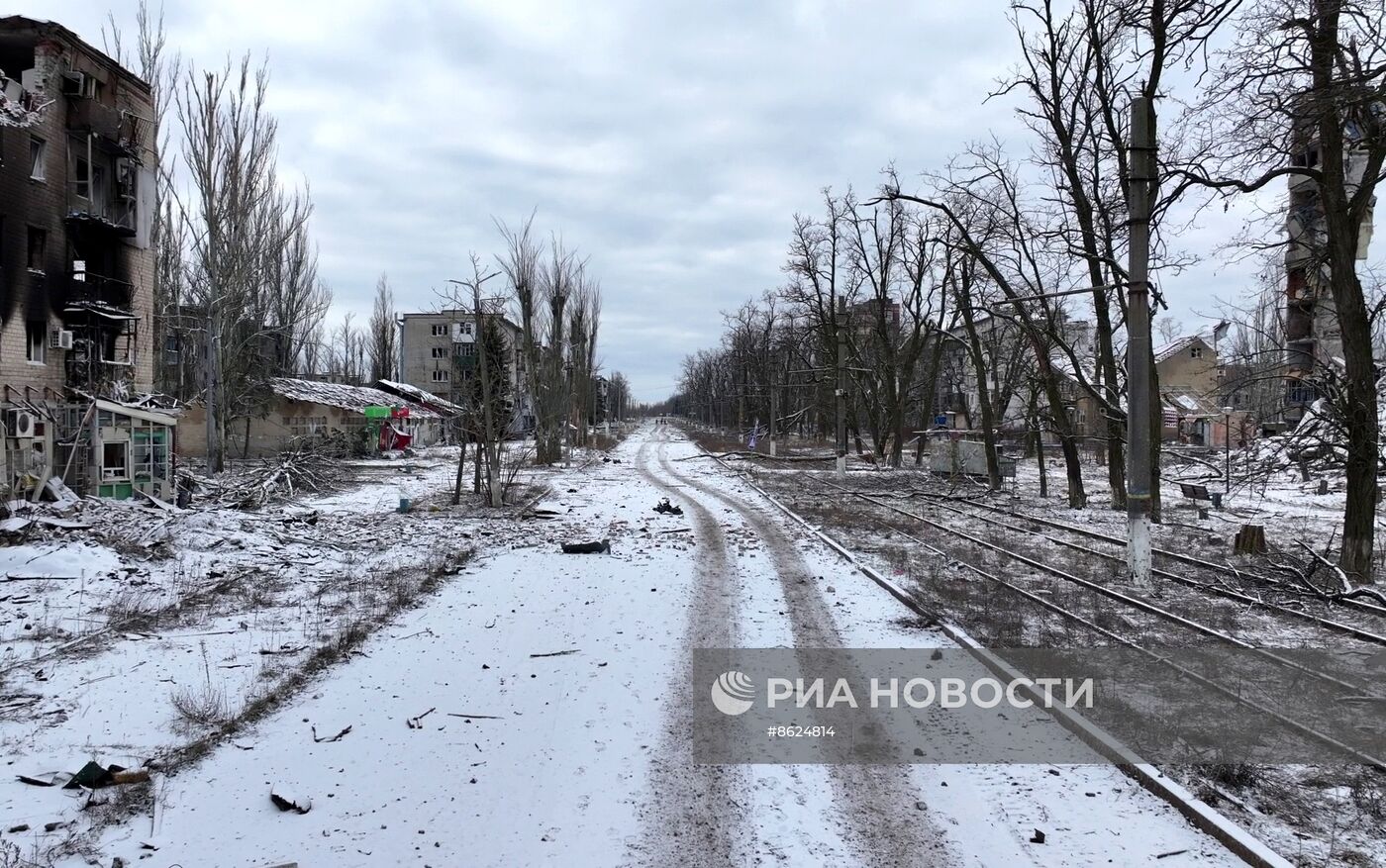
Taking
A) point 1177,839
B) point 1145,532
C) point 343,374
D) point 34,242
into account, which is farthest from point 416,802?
point 343,374

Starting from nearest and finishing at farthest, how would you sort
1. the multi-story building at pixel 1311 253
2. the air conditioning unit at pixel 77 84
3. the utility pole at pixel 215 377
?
the multi-story building at pixel 1311 253
the air conditioning unit at pixel 77 84
the utility pole at pixel 215 377

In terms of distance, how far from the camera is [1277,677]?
6715 mm

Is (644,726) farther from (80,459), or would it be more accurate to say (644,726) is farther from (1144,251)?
(80,459)

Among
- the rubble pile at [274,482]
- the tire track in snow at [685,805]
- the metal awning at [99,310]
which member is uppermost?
the metal awning at [99,310]

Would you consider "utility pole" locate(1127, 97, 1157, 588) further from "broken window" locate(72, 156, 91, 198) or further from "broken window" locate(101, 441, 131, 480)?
"broken window" locate(72, 156, 91, 198)

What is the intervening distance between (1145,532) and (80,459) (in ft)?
70.2

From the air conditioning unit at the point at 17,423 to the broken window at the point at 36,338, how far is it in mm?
2329

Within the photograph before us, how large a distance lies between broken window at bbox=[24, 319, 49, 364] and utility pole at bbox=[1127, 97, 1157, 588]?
22.5 m

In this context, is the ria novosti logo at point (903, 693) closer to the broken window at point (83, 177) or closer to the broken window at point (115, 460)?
the broken window at point (115, 460)

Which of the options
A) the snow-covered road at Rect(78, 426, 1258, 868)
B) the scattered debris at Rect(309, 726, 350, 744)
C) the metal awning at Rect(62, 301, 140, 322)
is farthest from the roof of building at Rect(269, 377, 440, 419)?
the scattered debris at Rect(309, 726, 350, 744)

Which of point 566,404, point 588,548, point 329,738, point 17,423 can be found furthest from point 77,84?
point 566,404

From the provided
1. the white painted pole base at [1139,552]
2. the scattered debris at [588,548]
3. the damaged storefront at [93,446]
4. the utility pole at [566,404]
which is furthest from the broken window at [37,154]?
the utility pole at [566,404]

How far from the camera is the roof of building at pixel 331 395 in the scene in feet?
143

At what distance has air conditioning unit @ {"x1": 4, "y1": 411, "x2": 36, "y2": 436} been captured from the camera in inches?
664
